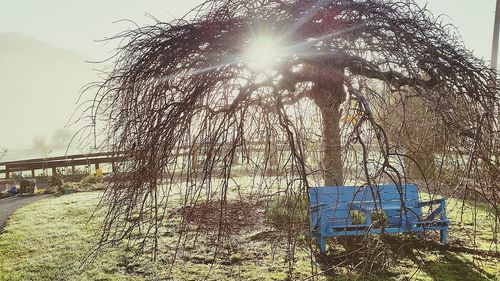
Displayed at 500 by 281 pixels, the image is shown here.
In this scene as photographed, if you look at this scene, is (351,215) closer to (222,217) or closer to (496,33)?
(222,217)

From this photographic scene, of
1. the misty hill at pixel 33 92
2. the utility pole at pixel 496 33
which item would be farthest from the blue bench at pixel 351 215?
the misty hill at pixel 33 92

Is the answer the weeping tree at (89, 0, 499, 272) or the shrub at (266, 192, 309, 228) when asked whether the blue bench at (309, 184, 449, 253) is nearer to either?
the shrub at (266, 192, 309, 228)

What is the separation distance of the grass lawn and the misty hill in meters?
58.4

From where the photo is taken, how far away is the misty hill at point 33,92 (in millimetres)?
93369

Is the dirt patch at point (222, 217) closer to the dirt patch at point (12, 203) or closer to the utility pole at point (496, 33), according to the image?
the dirt patch at point (12, 203)

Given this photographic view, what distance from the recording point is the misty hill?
9337cm

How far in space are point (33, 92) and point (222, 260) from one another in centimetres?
14719

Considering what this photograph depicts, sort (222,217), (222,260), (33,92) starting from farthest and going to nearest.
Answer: (33,92) → (222,260) → (222,217)

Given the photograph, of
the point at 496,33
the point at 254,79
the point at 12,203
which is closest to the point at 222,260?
the point at 254,79

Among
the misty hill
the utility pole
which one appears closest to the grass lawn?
the utility pole

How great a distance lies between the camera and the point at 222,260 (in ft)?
17.5

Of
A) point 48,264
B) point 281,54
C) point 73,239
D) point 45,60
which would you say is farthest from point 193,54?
point 45,60

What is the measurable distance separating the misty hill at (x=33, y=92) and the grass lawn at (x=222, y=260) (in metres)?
58.4

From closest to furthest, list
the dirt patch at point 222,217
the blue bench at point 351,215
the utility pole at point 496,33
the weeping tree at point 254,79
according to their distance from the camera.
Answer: the dirt patch at point 222,217
the weeping tree at point 254,79
the blue bench at point 351,215
the utility pole at point 496,33
